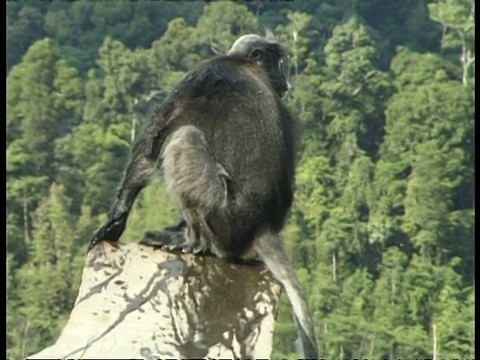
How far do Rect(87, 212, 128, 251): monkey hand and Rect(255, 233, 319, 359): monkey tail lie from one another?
604mm

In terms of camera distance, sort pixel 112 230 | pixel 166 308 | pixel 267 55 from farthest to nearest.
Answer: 1. pixel 267 55
2. pixel 112 230
3. pixel 166 308

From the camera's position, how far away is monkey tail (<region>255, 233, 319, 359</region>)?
648 cm

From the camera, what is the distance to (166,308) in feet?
21.6

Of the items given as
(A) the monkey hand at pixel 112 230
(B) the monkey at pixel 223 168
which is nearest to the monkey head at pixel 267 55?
(B) the monkey at pixel 223 168

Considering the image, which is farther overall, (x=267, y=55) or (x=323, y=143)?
(x=323, y=143)

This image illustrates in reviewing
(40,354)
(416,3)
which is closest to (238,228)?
(40,354)

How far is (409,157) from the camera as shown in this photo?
5084 cm

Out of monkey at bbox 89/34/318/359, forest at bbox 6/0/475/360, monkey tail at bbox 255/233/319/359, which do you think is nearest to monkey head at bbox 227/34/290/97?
monkey at bbox 89/34/318/359

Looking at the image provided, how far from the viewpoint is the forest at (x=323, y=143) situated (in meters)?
43.8

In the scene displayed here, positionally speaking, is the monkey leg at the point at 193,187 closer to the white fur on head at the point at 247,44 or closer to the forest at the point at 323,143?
the white fur on head at the point at 247,44

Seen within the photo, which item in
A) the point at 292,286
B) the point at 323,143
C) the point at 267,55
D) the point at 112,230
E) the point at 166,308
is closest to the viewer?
the point at 166,308

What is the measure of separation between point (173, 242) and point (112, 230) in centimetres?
28

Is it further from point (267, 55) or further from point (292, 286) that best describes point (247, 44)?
point (292, 286)

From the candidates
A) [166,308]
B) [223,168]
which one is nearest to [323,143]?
[223,168]
